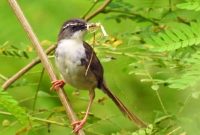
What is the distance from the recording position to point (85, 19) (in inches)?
107

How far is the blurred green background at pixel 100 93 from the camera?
1.87 m

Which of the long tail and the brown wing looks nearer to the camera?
the long tail

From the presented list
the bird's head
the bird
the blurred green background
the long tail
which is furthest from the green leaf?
the bird

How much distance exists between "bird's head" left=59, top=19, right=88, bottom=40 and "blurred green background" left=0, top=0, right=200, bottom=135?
0.11 m

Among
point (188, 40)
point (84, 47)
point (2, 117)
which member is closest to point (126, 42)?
point (84, 47)

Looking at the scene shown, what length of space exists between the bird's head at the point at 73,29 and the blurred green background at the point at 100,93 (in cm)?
11

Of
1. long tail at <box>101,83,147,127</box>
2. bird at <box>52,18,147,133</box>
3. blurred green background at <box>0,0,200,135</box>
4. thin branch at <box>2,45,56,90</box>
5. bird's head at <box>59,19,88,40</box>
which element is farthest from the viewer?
bird at <box>52,18,147,133</box>

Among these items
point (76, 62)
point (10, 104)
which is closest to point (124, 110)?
point (76, 62)

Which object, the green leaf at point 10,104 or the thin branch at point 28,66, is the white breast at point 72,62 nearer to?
the thin branch at point 28,66

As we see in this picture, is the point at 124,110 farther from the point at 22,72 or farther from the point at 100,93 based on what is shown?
the point at 100,93

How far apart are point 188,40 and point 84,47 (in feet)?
4.38

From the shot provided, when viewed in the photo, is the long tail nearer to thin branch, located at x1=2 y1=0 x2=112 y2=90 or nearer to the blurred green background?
the blurred green background

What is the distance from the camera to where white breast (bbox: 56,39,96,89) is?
112 inches

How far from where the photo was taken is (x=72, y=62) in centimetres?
290
